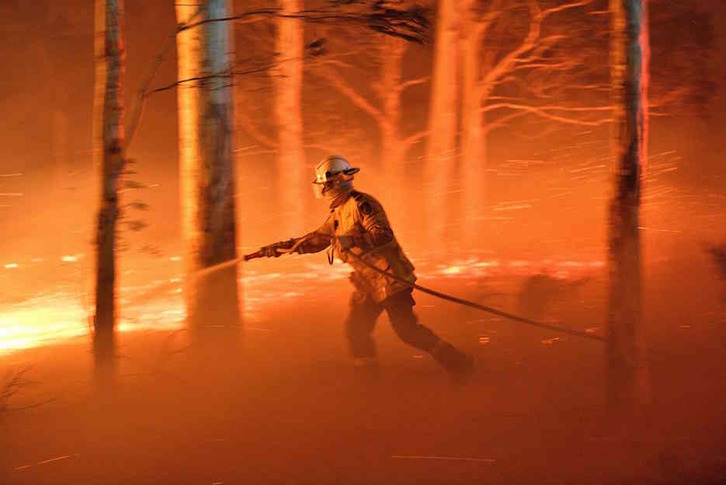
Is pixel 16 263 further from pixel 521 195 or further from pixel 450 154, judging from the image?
pixel 521 195

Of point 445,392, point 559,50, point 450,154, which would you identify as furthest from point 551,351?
point 559,50

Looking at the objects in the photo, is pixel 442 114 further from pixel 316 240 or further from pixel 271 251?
pixel 271 251

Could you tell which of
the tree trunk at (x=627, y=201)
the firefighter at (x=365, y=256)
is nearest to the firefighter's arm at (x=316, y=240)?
the firefighter at (x=365, y=256)

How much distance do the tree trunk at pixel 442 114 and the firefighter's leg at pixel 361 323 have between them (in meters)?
8.19

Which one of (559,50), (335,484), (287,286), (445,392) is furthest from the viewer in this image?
(559,50)

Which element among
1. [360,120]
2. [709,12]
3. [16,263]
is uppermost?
[709,12]

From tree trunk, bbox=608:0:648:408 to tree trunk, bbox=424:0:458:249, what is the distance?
8.41 m

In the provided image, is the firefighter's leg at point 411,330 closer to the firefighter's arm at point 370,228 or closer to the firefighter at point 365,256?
the firefighter at point 365,256

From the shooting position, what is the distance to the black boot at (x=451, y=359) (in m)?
7.00

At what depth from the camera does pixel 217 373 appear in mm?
7109

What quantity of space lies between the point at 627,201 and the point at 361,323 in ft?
7.98

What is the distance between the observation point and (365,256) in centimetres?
680

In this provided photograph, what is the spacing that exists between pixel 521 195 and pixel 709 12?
594 cm

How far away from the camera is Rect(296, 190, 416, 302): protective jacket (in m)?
6.64
